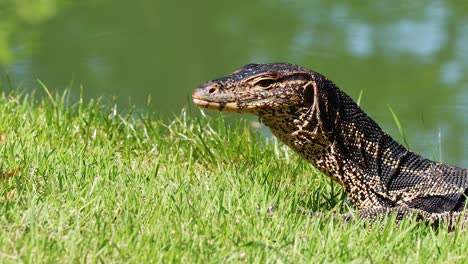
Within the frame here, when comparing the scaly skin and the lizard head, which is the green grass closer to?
the scaly skin

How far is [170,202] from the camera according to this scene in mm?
5309

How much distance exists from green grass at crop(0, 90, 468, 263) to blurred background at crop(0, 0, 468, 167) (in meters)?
3.64

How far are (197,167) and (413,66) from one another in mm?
7683

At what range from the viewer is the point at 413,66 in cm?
1362

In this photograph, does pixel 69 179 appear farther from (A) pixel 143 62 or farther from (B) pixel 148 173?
(A) pixel 143 62

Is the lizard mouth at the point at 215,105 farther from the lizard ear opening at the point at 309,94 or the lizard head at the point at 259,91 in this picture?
the lizard ear opening at the point at 309,94

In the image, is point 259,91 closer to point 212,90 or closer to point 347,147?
point 212,90

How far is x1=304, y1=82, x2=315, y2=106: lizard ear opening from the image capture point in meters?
5.74

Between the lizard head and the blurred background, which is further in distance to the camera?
the blurred background

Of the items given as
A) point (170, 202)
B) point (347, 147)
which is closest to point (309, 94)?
point (347, 147)

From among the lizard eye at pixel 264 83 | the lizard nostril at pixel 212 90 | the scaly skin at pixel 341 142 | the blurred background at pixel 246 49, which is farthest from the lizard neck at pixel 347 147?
the blurred background at pixel 246 49

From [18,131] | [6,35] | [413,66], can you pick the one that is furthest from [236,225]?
[6,35]

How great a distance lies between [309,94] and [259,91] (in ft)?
1.02

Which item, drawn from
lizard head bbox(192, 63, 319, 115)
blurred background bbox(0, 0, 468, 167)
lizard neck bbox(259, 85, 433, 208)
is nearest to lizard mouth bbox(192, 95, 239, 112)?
lizard head bbox(192, 63, 319, 115)
